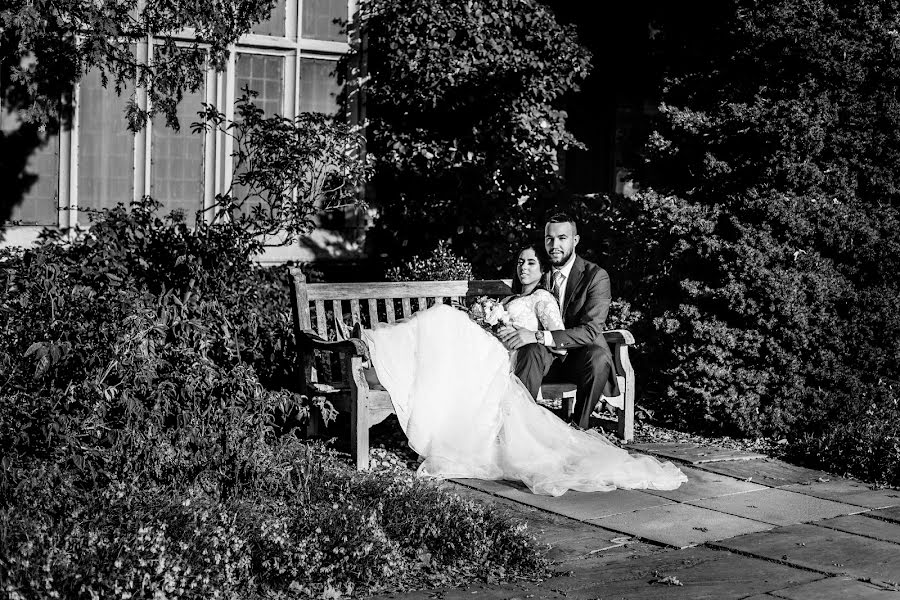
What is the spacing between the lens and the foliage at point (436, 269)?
28.4 ft

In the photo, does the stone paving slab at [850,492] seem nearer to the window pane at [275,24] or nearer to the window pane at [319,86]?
the window pane at [319,86]

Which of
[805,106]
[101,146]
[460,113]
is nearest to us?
[805,106]

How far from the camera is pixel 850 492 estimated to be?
258 inches

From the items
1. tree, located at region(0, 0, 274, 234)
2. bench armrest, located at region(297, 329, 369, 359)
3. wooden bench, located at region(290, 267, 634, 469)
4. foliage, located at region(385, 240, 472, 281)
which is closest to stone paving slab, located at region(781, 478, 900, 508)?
wooden bench, located at region(290, 267, 634, 469)

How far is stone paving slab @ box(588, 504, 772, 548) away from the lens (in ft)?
17.8

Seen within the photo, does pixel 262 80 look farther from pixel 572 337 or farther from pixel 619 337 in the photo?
pixel 619 337

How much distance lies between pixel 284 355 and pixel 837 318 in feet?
13.1

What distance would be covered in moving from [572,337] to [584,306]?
337 millimetres

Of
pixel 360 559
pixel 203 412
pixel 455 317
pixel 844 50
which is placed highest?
pixel 844 50

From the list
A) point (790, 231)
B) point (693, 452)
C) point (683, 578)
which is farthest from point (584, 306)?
point (683, 578)

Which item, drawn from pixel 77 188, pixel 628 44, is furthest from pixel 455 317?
pixel 628 44

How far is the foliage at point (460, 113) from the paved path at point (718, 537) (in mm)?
3288

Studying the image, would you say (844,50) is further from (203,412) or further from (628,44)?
(203,412)

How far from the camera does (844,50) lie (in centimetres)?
782
